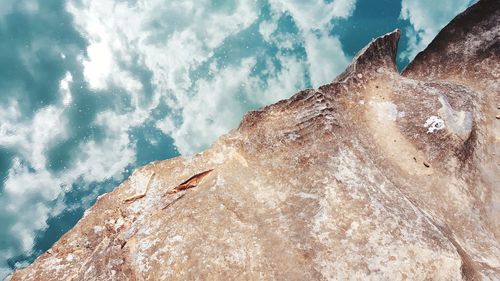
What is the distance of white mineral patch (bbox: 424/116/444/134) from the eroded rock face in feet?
0.15

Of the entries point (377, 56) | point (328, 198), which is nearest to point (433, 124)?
point (377, 56)

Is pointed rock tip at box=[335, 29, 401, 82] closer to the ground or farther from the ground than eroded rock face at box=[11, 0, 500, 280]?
farther from the ground

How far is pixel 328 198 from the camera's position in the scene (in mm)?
10078

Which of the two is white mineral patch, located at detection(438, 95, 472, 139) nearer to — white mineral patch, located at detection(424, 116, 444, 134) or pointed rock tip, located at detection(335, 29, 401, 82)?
white mineral patch, located at detection(424, 116, 444, 134)

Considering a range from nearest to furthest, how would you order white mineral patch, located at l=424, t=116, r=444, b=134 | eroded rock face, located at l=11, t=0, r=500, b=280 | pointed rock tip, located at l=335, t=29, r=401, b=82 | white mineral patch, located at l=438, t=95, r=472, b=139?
eroded rock face, located at l=11, t=0, r=500, b=280 → white mineral patch, located at l=438, t=95, r=472, b=139 → white mineral patch, located at l=424, t=116, r=444, b=134 → pointed rock tip, located at l=335, t=29, r=401, b=82

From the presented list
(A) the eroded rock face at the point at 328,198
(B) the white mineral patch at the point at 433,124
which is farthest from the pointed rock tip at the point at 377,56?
(B) the white mineral patch at the point at 433,124

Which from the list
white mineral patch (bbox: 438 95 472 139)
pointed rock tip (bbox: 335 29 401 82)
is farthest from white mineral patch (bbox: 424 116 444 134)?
pointed rock tip (bbox: 335 29 401 82)

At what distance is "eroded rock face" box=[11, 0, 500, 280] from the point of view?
9.06m

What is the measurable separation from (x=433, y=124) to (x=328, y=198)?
5612 mm

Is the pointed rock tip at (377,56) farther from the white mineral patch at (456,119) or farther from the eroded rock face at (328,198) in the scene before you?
the white mineral patch at (456,119)

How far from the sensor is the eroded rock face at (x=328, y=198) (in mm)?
9062

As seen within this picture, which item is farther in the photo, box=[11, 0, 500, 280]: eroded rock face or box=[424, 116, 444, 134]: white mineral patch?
box=[424, 116, 444, 134]: white mineral patch

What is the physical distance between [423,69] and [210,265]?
44.7 feet

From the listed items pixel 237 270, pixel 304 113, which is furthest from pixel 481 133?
pixel 237 270
